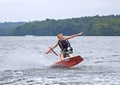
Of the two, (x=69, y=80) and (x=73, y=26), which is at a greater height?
(x=73, y=26)

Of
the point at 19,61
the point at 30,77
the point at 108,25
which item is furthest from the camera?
the point at 108,25

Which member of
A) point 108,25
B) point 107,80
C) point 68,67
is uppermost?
point 108,25

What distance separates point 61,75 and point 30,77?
1.82m

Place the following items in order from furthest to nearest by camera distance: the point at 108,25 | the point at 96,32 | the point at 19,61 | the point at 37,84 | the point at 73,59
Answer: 1. the point at 96,32
2. the point at 108,25
3. the point at 19,61
4. the point at 73,59
5. the point at 37,84

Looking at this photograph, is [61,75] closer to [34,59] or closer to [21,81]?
[21,81]

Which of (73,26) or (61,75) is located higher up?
(73,26)

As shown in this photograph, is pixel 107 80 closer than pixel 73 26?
Yes

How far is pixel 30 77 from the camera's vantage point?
2288 centimetres

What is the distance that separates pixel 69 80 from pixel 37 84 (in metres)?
1.93

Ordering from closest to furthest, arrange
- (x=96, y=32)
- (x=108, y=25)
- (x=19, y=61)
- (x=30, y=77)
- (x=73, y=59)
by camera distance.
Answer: (x=30, y=77) < (x=73, y=59) < (x=19, y=61) < (x=108, y=25) < (x=96, y=32)

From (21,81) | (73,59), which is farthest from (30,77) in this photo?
(73,59)

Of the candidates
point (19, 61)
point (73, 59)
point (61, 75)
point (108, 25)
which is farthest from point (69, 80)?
point (108, 25)

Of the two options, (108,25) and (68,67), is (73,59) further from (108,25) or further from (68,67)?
Result: (108,25)

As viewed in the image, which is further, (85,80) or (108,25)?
(108,25)
